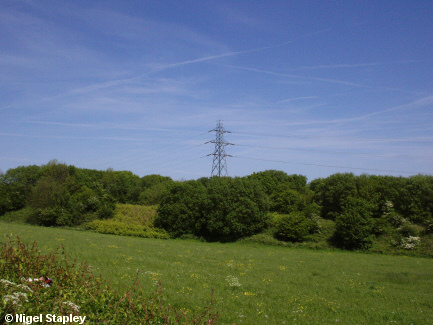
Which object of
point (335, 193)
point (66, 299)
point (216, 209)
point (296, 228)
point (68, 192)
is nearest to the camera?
point (66, 299)

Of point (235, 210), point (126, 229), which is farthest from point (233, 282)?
point (126, 229)

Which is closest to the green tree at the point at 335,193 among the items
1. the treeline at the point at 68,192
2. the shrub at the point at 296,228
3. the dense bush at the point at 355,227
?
the shrub at the point at 296,228

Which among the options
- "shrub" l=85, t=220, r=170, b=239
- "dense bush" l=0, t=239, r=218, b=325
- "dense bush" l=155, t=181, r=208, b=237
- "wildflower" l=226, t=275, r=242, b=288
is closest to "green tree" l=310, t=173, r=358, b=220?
"dense bush" l=155, t=181, r=208, b=237

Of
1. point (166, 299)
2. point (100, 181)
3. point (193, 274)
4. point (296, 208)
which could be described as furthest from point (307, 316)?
point (100, 181)

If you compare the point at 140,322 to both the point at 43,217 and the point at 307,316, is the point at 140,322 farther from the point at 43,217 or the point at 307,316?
the point at 43,217

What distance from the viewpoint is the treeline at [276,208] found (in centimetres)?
3862

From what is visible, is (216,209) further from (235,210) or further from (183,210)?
(183,210)

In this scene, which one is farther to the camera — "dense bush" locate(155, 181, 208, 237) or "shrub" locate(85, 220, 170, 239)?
"dense bush" locate(155, 181, 208, 237)

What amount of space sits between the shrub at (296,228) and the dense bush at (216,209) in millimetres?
3884

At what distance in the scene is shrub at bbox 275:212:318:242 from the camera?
4072 centimetres

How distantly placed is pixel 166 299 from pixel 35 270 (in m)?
4.63

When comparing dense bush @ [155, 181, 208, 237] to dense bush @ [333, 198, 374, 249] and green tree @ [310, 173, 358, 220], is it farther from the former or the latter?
green tree @ [310, 173, 358, 220]

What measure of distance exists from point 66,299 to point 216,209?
40.2 meters

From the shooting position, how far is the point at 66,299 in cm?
618
